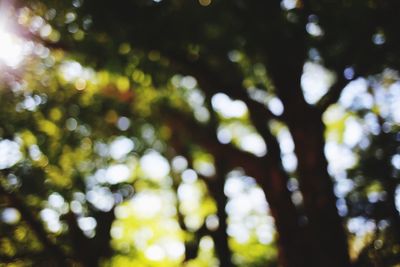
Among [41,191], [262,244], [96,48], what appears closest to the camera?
[96,48]

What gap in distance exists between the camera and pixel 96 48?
16.3ft

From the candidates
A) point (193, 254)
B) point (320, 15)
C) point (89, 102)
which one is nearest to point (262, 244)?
point (193, 254)

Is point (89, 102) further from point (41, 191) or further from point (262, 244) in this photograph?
point (262, 244)

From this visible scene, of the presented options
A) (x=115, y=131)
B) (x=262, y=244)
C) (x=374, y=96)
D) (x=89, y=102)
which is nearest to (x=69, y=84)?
(x=89, y=102)

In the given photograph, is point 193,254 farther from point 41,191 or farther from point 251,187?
point 41,191

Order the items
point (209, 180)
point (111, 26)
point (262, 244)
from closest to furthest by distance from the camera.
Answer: point (111, 26), point (209, 180), point (262, 244)

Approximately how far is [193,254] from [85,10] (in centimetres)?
707

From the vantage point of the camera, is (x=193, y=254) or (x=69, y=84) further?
(x=193, y=254)

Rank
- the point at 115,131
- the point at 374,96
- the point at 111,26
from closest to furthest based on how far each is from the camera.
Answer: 1. the point at 111,26
2. the point at 374,96
3. the point at 115,131

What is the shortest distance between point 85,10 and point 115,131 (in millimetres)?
3963

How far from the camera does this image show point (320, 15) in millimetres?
4715

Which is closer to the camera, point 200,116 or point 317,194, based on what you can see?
point 317,194

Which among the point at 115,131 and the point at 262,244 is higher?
the point at 115,131

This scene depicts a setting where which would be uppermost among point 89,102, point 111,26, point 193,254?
point 89,102
